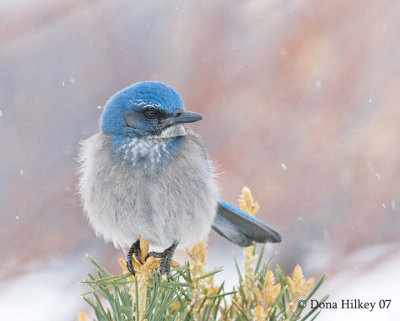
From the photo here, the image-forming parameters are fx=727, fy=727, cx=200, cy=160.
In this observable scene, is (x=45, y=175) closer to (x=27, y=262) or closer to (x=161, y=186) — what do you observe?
(x=27, y=262)

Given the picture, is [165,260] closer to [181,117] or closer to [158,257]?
[158,257]

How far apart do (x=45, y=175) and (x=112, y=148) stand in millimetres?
1056

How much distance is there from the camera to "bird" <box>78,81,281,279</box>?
8.24ft

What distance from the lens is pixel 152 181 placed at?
255 centimetres

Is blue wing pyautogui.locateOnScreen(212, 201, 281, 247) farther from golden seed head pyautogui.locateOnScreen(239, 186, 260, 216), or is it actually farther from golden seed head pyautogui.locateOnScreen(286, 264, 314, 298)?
golden seed head pyautogui.locateOnScreen(286, 264, 314, 298)

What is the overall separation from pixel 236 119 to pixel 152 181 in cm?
107

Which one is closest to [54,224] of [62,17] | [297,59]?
[62,17]

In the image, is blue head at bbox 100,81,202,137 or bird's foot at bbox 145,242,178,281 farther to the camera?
blue head at bbox 100,81,202,137

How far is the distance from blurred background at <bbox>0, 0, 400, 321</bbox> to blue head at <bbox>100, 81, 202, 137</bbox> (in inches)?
34.3

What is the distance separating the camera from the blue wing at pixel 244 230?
2.49 metres

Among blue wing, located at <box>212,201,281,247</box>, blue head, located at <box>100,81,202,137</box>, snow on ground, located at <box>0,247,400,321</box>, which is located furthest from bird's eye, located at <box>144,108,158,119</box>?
snow on ground, located at <box>0,247,400,321</box>

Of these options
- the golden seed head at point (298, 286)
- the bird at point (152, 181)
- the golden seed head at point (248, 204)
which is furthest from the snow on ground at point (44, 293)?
the golden seed head at point (298, 286)

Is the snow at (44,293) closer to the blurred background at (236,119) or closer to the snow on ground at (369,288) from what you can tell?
the blurred background at (236,119)

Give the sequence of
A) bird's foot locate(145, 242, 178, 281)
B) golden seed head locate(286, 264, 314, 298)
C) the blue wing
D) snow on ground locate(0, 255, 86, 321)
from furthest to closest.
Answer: snow on ground locate(0, 255, 86, 321) < the blue wing < bird's foot locate(145, 242, 178, 281) < golden seed head locate(286, 264, 314, 298)
